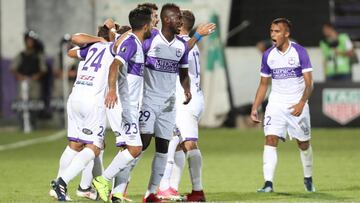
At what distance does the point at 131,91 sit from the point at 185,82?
3.02ft

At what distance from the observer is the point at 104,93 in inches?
523

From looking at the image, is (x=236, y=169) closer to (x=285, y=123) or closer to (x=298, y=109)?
(x=285, y=123)

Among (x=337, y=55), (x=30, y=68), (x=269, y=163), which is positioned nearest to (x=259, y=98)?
(x=269, y=163)

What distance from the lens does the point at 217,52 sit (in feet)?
95.2

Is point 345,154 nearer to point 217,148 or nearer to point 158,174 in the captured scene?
point 217,148

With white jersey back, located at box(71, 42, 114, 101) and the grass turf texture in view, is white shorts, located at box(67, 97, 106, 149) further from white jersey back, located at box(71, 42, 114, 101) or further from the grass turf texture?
the grass turf texture

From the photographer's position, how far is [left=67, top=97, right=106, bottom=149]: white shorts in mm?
13102

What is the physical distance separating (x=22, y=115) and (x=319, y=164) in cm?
1204

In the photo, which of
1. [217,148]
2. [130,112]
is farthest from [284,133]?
[217,148]

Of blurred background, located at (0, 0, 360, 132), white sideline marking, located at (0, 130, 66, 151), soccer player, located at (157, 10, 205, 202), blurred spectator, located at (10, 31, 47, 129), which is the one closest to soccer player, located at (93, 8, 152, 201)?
soccer player, located at (157, 10, 205, 202)

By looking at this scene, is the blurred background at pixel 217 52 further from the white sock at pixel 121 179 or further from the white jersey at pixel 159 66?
the white sock at pixel 121 179

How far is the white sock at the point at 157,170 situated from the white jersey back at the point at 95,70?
1.12 meters

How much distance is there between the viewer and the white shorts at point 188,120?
13.5 m

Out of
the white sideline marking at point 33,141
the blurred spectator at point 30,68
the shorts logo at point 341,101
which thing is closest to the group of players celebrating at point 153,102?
the white sideline marking at point 33,141
